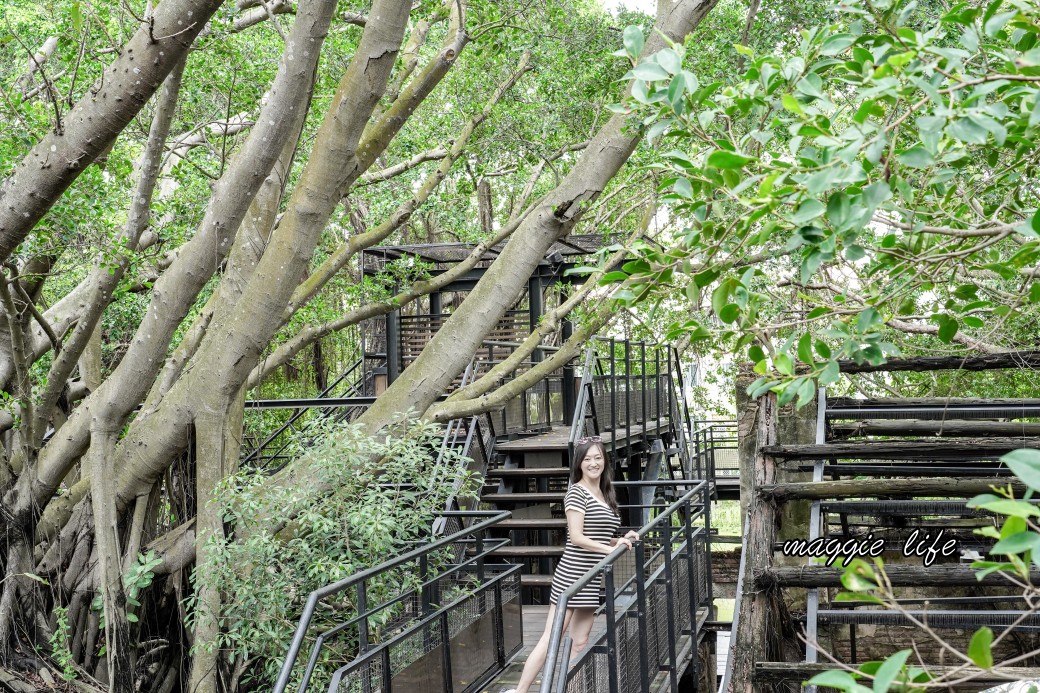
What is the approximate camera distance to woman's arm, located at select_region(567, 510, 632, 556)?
6059 mm

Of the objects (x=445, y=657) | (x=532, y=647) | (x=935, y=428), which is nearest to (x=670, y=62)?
(x=445, y=657)

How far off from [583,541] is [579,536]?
0.17 ft

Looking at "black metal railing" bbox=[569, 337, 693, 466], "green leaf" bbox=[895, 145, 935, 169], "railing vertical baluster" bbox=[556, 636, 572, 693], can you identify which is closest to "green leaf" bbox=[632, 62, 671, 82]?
"green leaf" bbox=[895, 145, 935, 169]

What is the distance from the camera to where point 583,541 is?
6.11 metres

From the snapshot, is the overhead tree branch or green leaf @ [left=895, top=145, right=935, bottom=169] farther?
the overhead tree branch

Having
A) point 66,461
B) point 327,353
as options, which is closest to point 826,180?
point 66,461

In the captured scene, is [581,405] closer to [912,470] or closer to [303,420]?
[912,470]

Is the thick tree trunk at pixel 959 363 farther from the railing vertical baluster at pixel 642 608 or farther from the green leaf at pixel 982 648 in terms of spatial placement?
the green leaf at pixel 982 648

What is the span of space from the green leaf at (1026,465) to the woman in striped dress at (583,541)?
450cm

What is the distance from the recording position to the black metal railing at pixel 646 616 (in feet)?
16.3

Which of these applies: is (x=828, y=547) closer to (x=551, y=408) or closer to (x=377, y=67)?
(x=377, y=67)

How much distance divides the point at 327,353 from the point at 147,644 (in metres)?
15.9

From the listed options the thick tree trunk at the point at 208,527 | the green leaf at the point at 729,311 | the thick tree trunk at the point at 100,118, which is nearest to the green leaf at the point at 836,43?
the green leaf at the point at 729,311

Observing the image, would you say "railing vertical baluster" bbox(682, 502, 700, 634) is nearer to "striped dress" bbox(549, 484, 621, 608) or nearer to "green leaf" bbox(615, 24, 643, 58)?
"striped dress" bbox(549, 484, 621, 608)
